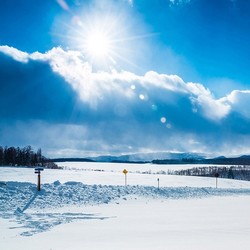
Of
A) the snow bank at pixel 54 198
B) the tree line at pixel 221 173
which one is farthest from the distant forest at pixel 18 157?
the snow bank at pixel 54 198

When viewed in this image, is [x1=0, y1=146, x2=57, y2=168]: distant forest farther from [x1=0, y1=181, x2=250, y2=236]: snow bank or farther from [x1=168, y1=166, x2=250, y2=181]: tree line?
[x1=0, y1=181, x2=250, y2=236]: snow bank

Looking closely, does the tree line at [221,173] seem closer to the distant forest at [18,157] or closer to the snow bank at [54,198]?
the distant forest at [18,157]

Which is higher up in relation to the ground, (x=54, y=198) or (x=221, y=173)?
(x=221, y=173)

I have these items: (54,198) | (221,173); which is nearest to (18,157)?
(221,173)

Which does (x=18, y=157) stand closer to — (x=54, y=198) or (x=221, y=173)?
(x=221, y=173)

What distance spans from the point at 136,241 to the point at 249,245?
3175 millimetres

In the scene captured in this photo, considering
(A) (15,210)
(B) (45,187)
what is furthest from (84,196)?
(A) (15,210)

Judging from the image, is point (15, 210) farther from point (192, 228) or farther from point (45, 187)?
point (192, 228)

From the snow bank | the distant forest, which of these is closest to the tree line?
the distant forest

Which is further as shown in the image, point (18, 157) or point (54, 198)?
point (18, 157)

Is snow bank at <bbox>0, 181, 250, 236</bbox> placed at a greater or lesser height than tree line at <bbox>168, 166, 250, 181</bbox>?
lesser

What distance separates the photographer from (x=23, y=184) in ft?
88.9

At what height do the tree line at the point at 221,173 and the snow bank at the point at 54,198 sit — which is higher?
the tree line at the point at 221,173

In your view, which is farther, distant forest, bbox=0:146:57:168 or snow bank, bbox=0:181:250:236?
distant forest, bbox=0:146:57:168
